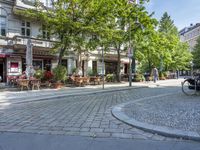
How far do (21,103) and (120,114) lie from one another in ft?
18.5

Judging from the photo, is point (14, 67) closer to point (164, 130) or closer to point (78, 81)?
point (78, 81)

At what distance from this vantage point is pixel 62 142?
502cm

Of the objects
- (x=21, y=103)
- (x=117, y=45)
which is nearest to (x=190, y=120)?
(x=21, y=103)

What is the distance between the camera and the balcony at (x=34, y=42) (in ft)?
66.9

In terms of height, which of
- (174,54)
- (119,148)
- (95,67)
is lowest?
(119,148)

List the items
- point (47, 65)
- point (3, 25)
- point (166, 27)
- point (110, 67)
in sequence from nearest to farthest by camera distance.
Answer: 1. point (3, 25)
2. point (47, 65)
3. point (110, 67)
4. point (166, 27)

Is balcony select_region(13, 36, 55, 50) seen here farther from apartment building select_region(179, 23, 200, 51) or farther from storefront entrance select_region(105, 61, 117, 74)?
apartment building select_region(179, 23, 200, 51)

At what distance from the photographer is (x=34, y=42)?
21.6m

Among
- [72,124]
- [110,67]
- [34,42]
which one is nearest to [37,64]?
[34,42]

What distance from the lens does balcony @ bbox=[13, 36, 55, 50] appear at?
20394 mm

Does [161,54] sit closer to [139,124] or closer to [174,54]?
[174,54]

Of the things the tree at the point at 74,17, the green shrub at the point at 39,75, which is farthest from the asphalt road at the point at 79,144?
the tree at the point at 74,17

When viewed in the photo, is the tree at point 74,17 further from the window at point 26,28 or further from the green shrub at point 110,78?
the green shrub at point 110,78

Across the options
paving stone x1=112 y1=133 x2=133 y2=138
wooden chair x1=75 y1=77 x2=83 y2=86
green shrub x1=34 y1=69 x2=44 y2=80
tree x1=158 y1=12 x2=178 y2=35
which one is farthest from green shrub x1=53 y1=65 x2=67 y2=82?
tree x1=158 y1=12 x2=178 y2=35
